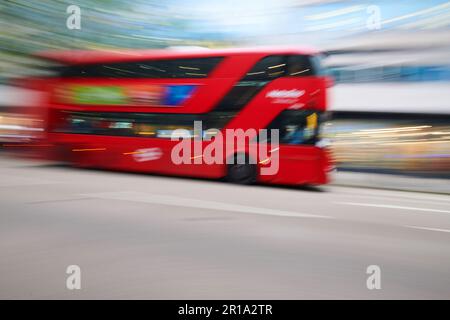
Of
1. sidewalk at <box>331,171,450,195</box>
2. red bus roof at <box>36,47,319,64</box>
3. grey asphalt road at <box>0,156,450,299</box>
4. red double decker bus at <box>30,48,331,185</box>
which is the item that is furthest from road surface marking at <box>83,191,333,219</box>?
sidewalk at <box>331,171,450,195</box>

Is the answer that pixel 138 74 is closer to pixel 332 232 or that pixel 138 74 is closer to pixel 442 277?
pixel 332 232

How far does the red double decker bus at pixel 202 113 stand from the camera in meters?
9.34

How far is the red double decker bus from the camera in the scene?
934 centimetres

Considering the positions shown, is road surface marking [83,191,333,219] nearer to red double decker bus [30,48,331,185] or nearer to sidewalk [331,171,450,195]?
red double decker bus [30,48,331,185]

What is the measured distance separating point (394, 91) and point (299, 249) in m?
13.6

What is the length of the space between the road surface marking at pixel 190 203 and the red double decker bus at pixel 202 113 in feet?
8.24

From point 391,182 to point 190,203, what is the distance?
796cm

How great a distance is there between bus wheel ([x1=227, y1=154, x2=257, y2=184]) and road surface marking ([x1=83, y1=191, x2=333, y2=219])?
2551 millimetres

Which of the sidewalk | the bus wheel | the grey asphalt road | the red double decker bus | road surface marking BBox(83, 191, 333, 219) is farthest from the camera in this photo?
the sidewalk

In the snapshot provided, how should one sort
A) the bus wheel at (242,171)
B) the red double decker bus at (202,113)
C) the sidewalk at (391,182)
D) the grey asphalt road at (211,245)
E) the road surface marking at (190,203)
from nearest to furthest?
the grey asphalt road at (211,245) < the road surface marking at (190,203) < the red double decker bus at (202,113) < the bus wheel at (242,171) < the sidewalk at (391,182)

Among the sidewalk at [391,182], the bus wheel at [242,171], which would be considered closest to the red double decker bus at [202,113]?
the bus wheel at [242,171]

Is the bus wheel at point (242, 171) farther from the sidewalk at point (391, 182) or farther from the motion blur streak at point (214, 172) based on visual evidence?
the sidewalk at point (391, 182)

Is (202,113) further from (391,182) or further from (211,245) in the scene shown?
(391,182)
